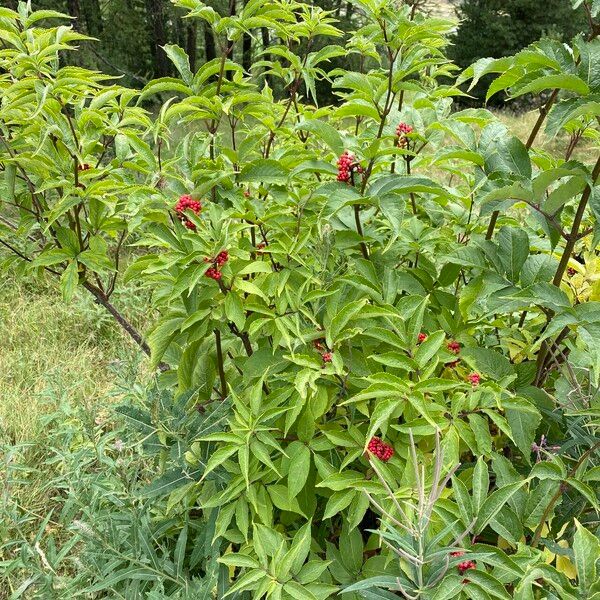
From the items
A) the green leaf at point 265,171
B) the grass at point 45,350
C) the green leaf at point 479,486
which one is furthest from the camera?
the grass at point 45,350

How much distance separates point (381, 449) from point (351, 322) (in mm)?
292

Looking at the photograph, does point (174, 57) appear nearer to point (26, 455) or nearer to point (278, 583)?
point (278, 583)

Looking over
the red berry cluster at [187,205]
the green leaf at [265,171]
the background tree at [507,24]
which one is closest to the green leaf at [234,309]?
the red berry cluster at [187,205]

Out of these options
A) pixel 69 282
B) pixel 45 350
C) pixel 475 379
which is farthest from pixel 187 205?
pixel 45 350

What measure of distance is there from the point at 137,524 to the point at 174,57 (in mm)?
1239

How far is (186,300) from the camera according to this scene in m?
1.32

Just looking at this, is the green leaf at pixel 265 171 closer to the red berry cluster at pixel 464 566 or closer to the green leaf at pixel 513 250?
the green leaf at pixel 513 250

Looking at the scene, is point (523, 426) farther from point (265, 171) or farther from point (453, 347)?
point (265, 171)

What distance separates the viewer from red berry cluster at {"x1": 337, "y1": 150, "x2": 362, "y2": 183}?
123 centimetres

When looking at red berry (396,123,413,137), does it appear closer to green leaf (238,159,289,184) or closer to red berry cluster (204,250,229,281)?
green leaf (238,159,289,184)

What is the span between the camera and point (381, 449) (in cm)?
127

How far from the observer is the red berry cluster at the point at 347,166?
1231mm

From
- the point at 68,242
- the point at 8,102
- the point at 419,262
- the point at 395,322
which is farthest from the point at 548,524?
the point at 8,102

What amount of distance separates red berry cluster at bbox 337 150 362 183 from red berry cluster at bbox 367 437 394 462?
584mm
